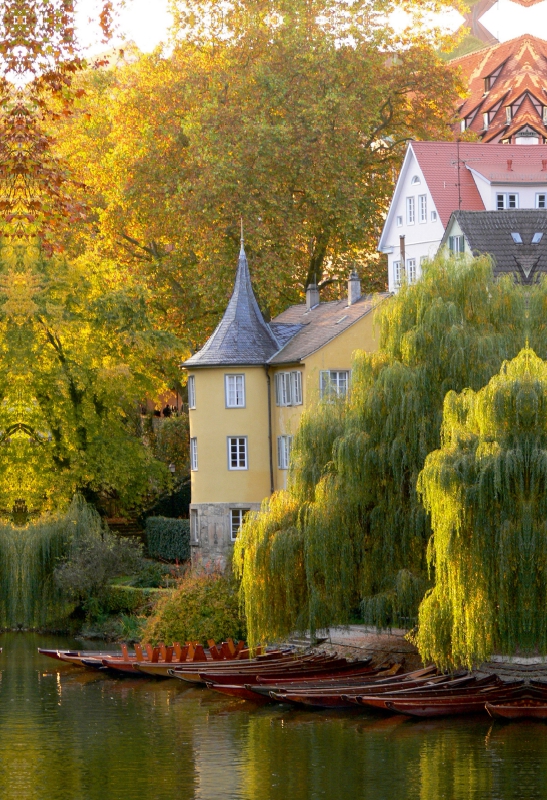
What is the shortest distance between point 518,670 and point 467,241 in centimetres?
2026

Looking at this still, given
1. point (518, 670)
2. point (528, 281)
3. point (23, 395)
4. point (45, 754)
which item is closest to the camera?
point (45, 754)

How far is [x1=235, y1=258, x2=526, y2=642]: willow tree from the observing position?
31.0 meters

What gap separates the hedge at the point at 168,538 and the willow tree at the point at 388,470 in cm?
A: 2059

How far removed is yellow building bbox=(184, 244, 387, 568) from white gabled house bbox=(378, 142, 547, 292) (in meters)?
8.20

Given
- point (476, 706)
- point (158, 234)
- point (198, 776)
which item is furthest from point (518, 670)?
point (158, 234)

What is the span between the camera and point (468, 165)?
59562mm

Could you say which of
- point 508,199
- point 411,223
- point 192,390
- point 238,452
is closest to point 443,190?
point 411,223

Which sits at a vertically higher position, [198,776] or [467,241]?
[467,241]

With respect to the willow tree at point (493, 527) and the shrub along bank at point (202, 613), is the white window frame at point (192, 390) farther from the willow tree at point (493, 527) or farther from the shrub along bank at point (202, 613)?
the willow tree at point (493, 527)

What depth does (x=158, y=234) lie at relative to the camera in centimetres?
5956

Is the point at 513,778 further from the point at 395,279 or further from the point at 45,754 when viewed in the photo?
the point at 395,279

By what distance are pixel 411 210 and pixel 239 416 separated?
47.0 feet

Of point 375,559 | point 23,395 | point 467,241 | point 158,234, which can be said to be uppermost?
point 158,234

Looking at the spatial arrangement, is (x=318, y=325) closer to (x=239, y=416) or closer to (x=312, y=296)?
(x=312, y=296)
